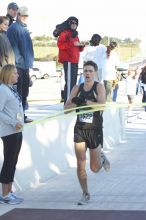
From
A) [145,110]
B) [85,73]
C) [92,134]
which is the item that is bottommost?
[145,110]

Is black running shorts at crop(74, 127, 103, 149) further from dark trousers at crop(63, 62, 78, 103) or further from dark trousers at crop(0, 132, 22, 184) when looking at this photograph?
dark trousers at crop(63, 62, 78, 103)

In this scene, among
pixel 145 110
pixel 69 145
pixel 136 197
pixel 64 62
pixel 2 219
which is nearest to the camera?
pixel 2 219

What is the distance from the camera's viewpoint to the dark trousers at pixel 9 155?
7.77m

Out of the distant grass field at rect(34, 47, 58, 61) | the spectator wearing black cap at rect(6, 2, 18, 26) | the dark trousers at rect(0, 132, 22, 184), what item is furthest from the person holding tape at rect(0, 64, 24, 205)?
the distant grass field at rect(34, 47, 58, 61)

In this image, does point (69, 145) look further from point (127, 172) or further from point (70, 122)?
point (127, 172)

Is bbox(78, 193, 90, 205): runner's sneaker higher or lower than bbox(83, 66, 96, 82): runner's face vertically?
lower

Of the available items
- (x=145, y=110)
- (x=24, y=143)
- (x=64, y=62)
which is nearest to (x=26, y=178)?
(x=24, y=143)

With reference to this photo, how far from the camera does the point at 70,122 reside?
11430 mm

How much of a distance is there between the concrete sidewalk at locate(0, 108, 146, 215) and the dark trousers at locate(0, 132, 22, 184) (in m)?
0.38

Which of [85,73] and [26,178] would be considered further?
[26,178]

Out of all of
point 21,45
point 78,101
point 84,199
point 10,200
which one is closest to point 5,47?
point 21,45

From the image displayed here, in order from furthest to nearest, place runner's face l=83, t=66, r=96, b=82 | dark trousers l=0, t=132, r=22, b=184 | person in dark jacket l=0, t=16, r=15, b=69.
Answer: person in dark jacket l=0, t=16, r=15, b=69 → runner's face l=83, t=66, r=96, b=82 → dark trousers l=0, t=132, r=22, b=184

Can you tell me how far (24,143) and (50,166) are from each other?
1126 mm

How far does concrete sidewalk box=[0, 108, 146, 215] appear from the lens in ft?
25.7
